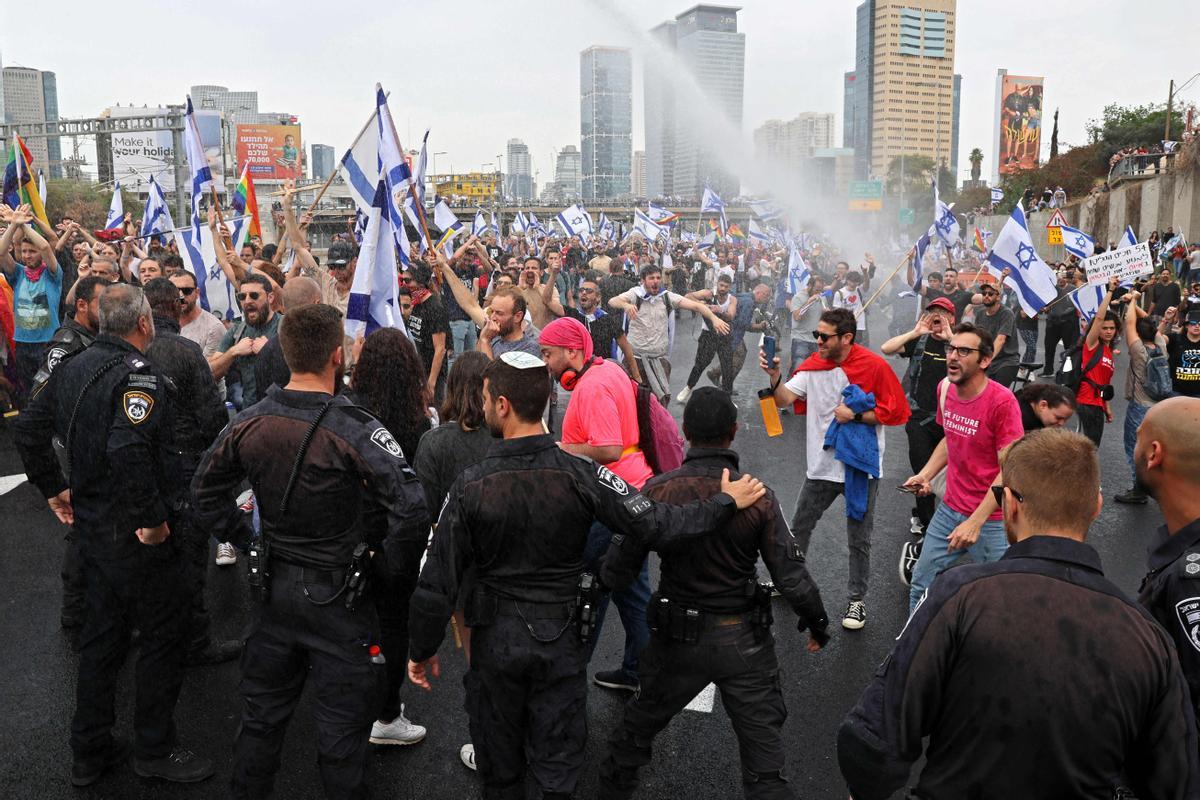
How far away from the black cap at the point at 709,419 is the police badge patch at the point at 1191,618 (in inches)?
60.7

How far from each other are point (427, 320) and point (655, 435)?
438cm

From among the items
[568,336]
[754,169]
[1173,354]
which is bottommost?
[1173,354]

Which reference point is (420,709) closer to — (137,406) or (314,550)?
(314,550)

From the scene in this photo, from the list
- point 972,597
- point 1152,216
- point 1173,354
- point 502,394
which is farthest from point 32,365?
point 1152,216

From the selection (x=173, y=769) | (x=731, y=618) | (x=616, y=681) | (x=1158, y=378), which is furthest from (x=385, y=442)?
(x=1158, y=378)

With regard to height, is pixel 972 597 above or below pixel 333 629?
above

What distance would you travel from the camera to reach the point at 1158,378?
8.39 m

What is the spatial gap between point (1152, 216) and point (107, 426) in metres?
41.5

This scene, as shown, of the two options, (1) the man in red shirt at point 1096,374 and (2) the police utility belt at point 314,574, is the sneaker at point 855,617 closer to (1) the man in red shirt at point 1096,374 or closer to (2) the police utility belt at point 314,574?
(2) the police utility belt at point 314,574

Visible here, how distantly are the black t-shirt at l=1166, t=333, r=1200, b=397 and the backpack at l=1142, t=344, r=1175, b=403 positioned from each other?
0.04m

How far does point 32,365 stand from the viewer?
948 centimetres

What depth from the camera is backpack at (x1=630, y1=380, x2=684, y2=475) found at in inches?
184

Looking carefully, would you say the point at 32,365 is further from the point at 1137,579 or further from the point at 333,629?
the point at 1137,579

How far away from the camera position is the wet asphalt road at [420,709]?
4.05 meters
